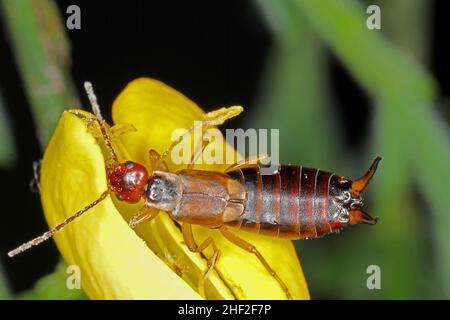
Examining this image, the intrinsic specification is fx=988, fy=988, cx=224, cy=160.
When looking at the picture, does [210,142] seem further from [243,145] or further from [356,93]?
[356,93]

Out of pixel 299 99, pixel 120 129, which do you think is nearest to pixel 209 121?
pixel 120 129

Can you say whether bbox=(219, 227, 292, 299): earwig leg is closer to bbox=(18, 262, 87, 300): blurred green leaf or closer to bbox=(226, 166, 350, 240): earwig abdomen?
bbox=(226, 166, 350, 240): earwig abdomen

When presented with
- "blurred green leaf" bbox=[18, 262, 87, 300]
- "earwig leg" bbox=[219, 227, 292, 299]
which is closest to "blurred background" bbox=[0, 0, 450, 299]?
"blurred green leaf" bbox=[18, 262, 87, 300]

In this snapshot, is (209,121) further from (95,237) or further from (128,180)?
(95,237)

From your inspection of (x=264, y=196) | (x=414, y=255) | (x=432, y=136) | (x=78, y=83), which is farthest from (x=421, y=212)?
(x=78, y=83)

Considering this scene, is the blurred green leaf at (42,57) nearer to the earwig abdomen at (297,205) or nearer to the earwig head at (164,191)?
the earwig head at (164,191)

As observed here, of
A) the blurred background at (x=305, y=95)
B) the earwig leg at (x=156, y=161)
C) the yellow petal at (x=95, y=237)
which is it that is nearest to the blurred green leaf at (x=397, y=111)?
the blurred background at (x=305, y=95)
